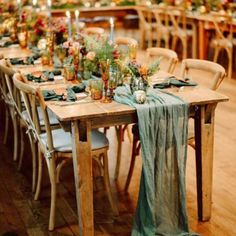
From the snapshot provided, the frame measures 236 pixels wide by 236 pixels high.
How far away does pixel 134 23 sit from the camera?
1070 centimetres

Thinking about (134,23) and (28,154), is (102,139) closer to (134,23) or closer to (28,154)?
(28,154)

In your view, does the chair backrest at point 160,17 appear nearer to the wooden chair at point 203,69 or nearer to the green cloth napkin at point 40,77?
the wooden chair at point 203,69

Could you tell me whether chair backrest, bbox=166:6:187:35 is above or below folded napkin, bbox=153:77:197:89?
below

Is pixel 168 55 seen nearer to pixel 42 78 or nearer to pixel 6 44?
pixel 42 78

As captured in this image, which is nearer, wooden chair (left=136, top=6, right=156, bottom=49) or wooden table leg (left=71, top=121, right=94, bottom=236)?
wooden table leg (left=71, top=121, right=94, bottom=236)

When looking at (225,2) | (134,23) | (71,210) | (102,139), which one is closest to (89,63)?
(102,139)

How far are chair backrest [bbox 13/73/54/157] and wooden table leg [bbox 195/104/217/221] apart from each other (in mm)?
883

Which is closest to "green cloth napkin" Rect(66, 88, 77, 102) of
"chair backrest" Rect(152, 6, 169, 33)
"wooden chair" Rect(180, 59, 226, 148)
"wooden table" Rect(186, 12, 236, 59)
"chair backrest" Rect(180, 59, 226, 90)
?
"wooden chair" Rect(180, 59, 226, 148)

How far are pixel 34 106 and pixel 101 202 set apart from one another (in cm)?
85

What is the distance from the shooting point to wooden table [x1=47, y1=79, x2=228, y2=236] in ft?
9.58

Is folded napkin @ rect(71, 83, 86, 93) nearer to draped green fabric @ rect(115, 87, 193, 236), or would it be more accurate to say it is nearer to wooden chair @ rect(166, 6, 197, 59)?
draped green fabric @ rect(115, 87, 193, 236)

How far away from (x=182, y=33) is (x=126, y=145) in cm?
407

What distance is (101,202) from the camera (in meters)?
3.67

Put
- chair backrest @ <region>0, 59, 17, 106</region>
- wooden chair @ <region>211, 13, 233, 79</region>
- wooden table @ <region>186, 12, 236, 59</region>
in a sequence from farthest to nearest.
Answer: wooden table @ <region>186, 12, 236, 59</region> → wooden chair @ <region>211, 13, 233, 79</region> → chair backrest @ <region>0, 59, 17, 106</region>
